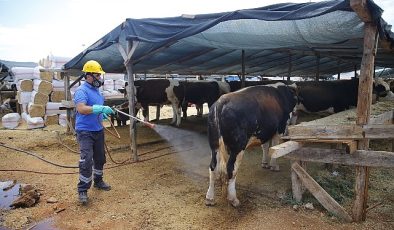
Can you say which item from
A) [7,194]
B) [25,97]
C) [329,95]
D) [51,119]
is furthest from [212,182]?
[25,97]

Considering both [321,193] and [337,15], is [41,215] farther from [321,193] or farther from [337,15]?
[337,15]

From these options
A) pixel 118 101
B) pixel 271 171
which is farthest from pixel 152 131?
pixel 271 171

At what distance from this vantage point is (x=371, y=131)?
13.5ft

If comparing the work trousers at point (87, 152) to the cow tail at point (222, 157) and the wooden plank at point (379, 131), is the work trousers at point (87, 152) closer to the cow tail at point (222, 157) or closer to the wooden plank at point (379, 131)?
the cow tail at point (222, 157)

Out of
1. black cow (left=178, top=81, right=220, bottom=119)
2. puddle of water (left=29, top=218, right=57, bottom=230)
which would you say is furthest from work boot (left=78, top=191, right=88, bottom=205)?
black cow (left=178, top=81, right=220, bottom=119)

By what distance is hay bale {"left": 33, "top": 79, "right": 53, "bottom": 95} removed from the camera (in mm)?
13355

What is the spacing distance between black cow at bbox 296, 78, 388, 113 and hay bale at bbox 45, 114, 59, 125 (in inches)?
400

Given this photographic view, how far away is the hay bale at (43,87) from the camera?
13355 millimetres

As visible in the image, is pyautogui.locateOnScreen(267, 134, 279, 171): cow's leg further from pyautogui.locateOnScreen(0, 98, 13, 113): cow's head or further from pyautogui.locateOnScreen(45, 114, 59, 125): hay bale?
pyautogui.locateOnScreen(0, 98, 13, 113): cow's head

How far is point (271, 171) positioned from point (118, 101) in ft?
25.3

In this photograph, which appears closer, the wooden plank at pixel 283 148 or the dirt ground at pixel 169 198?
the wooden plank at pixel 283 148

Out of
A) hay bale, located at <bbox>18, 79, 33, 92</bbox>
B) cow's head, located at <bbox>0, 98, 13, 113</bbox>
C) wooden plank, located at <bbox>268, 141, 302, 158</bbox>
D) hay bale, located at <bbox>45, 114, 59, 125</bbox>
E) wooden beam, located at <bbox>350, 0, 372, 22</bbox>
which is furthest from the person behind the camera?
cow's head, located at <bbox>0, 98, 13, 113</bbox>

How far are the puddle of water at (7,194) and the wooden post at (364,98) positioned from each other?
5.33 meters

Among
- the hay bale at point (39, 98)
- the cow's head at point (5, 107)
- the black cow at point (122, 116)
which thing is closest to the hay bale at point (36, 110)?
the hay bale at point (39, 98)
